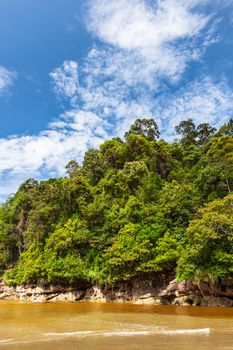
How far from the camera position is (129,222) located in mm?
28609

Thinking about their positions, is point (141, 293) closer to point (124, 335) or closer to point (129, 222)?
point (129, 222)

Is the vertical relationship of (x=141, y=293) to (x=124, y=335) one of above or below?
above

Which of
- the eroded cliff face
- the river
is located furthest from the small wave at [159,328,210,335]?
the eroded cliff face

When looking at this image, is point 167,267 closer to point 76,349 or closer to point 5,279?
point 76,349

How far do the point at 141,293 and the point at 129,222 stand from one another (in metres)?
6.26

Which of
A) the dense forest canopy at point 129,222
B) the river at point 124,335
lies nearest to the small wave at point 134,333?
the river at point 124,335

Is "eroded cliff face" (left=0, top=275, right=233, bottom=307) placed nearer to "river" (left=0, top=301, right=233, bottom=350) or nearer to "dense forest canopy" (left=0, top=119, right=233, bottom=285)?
"dense forest canopy" (left=0, top=119, right=233, bottom=285)

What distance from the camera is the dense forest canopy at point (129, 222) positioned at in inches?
797

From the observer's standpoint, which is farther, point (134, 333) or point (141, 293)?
point (141, 293)

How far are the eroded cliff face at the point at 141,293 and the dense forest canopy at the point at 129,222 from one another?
3.14ft

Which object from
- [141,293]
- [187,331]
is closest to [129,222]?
[141,293]

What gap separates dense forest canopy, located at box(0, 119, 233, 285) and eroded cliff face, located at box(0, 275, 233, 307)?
0.96m

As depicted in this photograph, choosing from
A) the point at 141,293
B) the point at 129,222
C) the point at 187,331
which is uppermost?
the point at 129,222

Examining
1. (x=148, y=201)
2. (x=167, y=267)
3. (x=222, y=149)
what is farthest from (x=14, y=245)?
(x=222, y=149)
